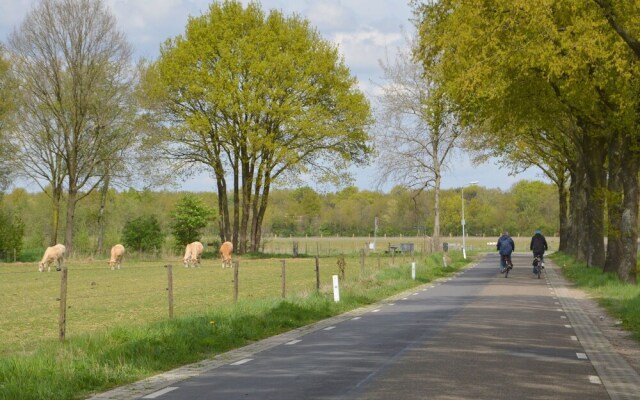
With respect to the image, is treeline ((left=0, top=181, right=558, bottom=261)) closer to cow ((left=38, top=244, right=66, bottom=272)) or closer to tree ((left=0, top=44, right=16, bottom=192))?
tree ((left=0, top=44, right=16, bottom=192))

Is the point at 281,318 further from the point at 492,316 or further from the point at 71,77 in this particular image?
the point at 71,77

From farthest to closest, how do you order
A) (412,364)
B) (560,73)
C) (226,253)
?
(226,253) < (560,73) < (412,364)

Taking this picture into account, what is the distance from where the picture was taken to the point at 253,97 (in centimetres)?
6059

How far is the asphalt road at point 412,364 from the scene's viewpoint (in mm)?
10781

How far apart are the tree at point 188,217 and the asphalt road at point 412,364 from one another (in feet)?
166

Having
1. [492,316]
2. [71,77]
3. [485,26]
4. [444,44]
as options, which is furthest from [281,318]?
[71,77]

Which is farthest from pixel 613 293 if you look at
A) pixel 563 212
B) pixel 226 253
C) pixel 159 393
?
pixel 563 212

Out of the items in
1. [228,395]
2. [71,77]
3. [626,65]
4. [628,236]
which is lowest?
[228,395]

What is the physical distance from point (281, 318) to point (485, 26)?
1124cm

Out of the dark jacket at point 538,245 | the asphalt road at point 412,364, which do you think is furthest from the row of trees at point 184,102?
the asphalt road at point 412,364

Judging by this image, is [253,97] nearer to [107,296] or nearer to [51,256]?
[51,256]

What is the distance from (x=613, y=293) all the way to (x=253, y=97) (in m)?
36.4

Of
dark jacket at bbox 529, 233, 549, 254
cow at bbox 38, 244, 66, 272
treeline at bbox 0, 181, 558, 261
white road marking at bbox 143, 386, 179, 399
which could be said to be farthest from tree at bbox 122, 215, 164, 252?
white road marking at bbox 143, 386, 179, 399

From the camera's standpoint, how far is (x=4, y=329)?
19.6 metres
